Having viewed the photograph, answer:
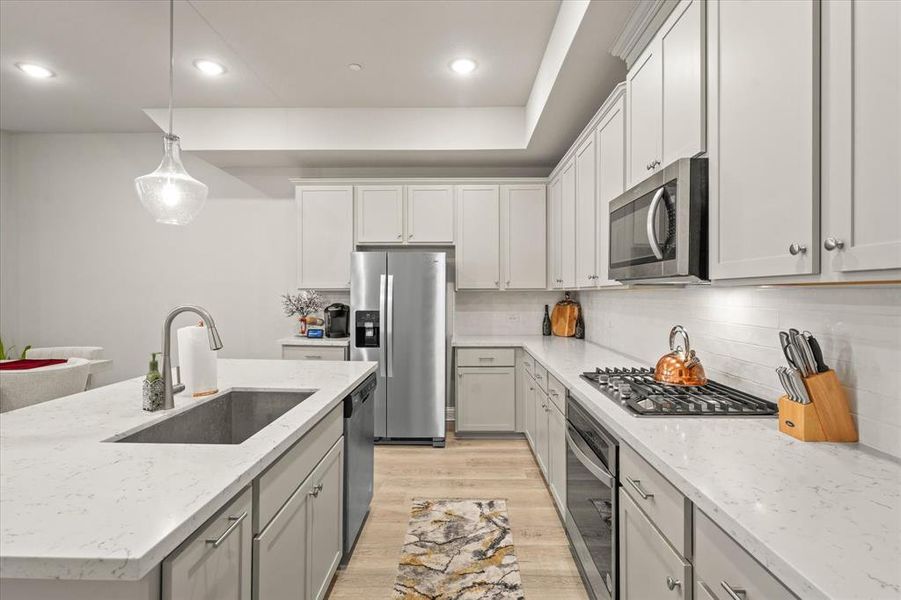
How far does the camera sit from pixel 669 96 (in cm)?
175

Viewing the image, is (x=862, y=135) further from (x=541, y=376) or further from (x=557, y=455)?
(x=541, y=376)

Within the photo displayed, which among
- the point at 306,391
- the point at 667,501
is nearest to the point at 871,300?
the point at 667,501

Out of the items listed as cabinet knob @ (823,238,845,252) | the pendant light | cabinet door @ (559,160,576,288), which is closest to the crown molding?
cabinet door @ (559,160,576,288)

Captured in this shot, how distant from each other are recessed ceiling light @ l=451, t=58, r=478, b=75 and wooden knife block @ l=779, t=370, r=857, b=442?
110 inches

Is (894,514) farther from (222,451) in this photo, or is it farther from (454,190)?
(454,190)

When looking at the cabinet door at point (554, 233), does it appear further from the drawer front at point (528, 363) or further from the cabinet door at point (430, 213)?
the cabinet door at point (430, 213)

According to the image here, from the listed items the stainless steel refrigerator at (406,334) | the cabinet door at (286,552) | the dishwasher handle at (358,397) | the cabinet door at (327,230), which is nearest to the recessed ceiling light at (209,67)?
the cabinet door at (327,230)

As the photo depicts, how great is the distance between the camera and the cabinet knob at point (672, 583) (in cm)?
108

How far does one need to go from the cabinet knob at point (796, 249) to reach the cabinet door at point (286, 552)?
1520 mm

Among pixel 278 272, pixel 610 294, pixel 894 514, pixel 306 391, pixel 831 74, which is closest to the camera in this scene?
pixel 894 514

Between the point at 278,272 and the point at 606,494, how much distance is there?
3.98 metres

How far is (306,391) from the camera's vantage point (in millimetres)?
1915

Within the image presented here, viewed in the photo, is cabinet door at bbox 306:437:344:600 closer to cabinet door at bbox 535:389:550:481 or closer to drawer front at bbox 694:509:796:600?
drawer front at bbox 694:509:796:600

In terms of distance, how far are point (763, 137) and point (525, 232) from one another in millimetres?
3084
